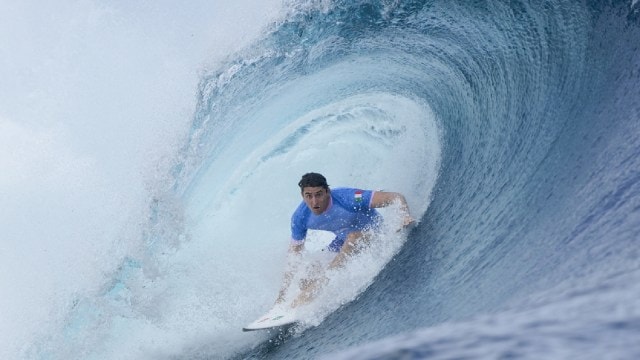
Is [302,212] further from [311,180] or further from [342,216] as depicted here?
[311,180]

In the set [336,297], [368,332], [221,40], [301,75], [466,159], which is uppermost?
[221,40]

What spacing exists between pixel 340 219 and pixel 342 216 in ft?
0.13

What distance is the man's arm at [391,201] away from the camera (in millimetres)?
4781

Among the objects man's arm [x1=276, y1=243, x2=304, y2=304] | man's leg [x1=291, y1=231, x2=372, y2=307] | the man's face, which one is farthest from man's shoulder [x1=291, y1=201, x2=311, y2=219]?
man's leg [x1=291, y1=231, x2=372, y2=307]

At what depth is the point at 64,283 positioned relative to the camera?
8.00m

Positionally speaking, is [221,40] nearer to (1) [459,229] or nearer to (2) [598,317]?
(1) [459,229]

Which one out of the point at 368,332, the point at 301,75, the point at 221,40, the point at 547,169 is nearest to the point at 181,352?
the point at 368,332

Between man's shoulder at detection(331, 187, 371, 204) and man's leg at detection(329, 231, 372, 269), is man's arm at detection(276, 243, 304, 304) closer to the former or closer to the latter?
man's leg at detection(329, 231, 372, 269)

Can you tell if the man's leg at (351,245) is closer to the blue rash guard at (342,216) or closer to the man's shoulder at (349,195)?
the blue rash guard at (342,216)

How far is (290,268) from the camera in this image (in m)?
5.12

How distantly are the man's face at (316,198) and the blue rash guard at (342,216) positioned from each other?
8cm

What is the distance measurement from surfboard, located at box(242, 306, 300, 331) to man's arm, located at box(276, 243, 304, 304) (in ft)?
0.55

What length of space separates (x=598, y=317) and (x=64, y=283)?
7277mm

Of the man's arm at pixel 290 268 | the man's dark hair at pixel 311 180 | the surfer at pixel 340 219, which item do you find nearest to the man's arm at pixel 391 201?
the surfer at pixel 340 219
